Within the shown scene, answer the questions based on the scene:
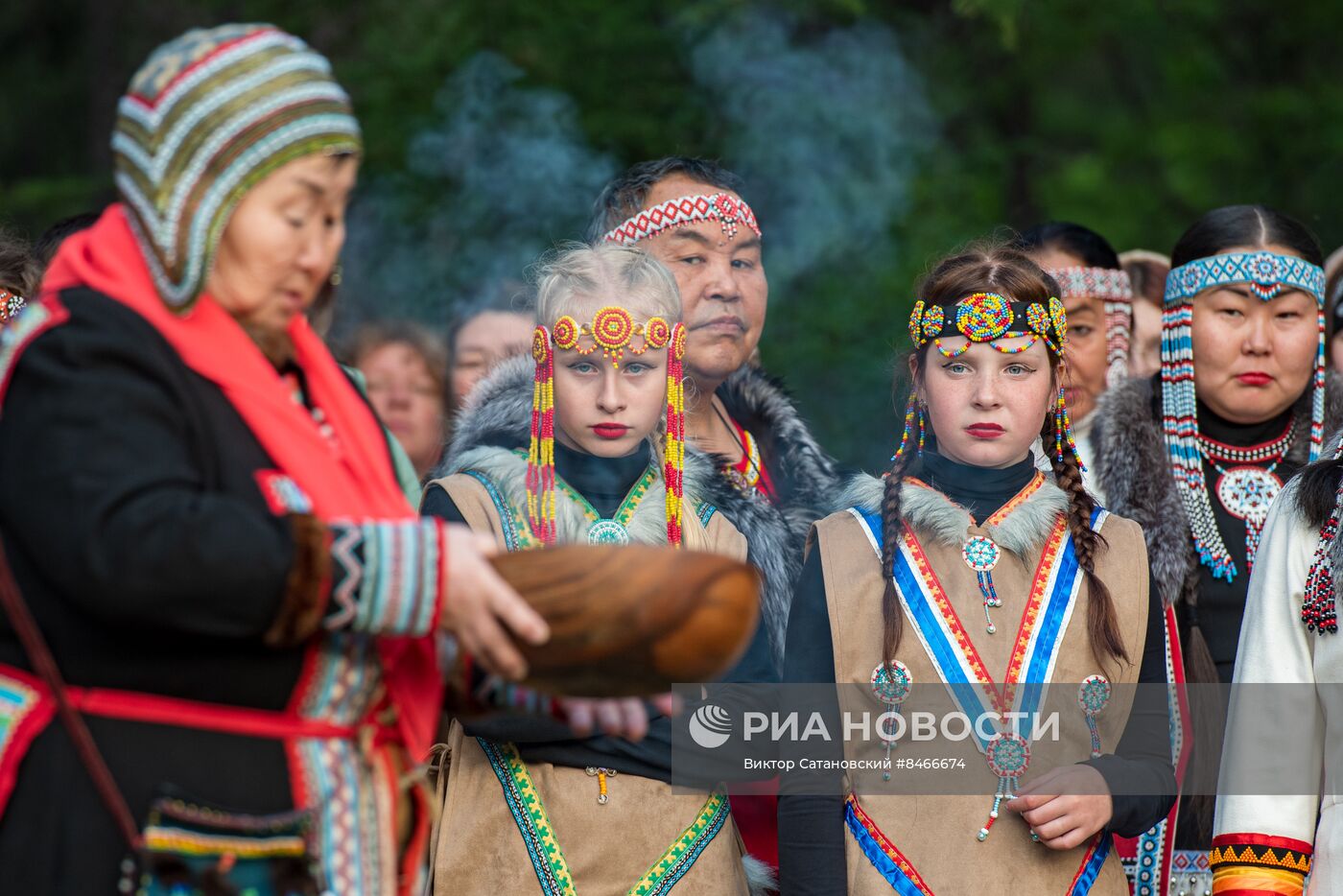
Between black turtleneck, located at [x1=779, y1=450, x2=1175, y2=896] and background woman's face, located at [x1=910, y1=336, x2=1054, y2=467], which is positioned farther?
background woman's face, located at [x1=910, y1=336, x2=1054, y2=467]

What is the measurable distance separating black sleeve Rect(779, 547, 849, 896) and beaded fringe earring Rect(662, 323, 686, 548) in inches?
13.1

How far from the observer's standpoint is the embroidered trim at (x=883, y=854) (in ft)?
10.1

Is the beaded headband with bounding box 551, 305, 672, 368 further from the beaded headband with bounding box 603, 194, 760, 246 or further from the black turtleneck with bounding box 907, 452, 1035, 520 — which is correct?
the beaded headband with bounding box 603, 194, 760, 246

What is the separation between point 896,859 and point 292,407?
5.22ft

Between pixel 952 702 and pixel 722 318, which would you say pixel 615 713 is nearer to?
pixel 952 702

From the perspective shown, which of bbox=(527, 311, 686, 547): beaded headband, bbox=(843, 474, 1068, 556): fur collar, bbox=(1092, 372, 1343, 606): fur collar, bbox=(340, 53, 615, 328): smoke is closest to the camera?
bbox=(843, 474, 1068, 556): fur collar

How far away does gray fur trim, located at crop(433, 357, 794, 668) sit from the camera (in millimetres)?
3572

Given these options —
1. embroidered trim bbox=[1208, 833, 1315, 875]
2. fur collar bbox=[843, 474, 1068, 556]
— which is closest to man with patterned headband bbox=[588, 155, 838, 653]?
fur collar bbox=[843, 474, 1068, 556]

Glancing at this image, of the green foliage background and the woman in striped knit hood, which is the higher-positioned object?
the green foliage background

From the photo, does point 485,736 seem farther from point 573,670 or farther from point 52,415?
point 52,415

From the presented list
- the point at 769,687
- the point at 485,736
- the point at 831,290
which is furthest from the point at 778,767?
the point at 831,290

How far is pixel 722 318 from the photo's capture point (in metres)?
4.24

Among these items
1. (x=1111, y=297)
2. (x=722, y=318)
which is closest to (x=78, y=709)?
(x=722, y=318)

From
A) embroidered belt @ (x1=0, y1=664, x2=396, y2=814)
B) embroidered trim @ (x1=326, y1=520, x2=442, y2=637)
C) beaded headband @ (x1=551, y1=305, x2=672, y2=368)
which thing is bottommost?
embroidered belt @ (x1=0, y1=664, x2=396, y2=814)
